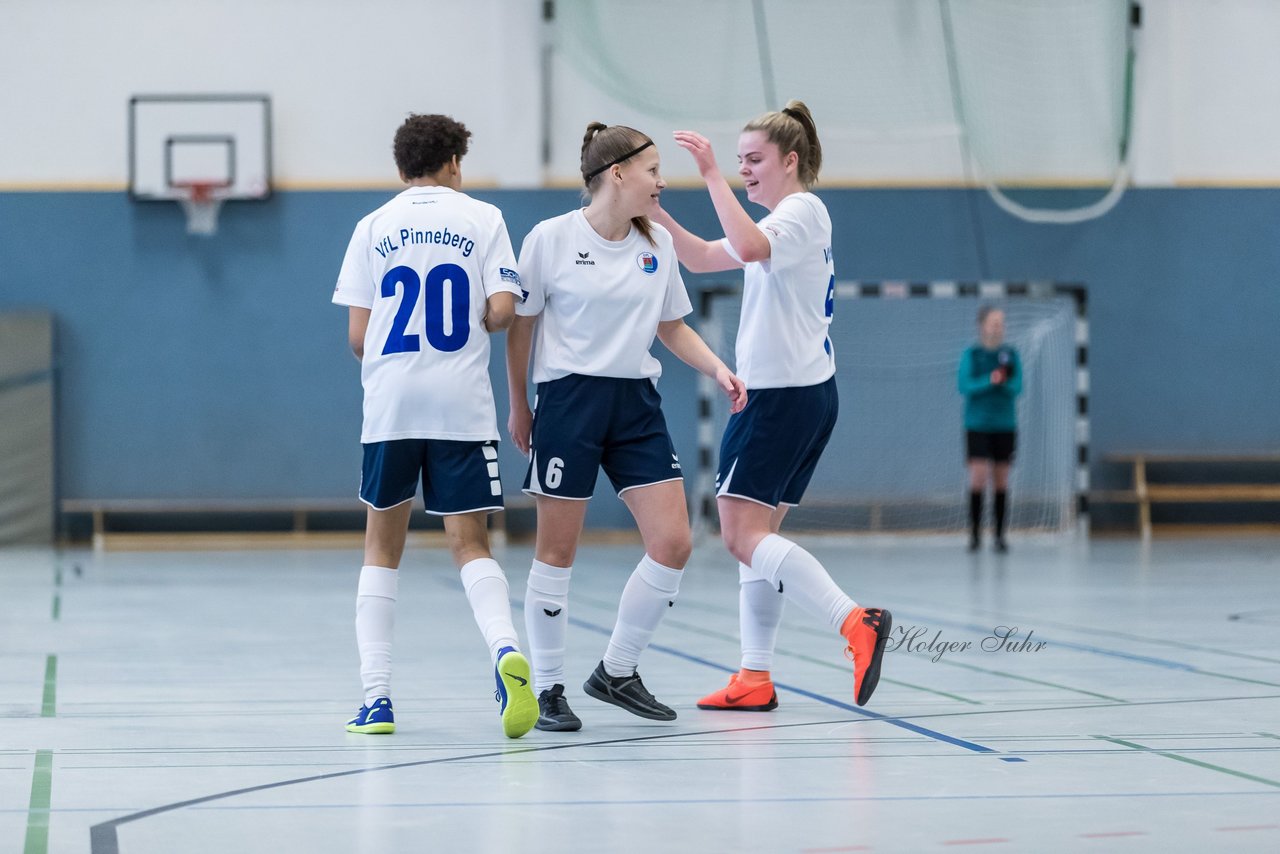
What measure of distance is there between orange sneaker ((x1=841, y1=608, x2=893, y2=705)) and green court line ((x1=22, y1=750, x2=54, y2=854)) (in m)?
1.98

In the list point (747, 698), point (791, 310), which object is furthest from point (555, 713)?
point (791, 310)

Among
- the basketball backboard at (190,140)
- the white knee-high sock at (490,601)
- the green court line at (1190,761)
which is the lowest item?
the green court line at (1190,761)

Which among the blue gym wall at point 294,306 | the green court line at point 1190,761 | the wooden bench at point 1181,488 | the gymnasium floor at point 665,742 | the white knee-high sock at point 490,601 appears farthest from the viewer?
the wooden bench at point 1181,488

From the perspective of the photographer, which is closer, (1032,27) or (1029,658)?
(1029,658)

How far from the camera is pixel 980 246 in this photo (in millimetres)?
13844

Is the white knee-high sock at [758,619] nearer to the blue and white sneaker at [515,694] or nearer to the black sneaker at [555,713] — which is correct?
the black sneaker at [555,713]

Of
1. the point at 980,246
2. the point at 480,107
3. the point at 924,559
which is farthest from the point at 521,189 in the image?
the point at 924,559

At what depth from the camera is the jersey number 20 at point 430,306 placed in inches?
155

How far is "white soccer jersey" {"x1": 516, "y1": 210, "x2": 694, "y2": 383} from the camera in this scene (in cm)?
405

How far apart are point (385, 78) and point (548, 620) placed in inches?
403

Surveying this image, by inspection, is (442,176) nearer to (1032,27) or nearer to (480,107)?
(480,107)

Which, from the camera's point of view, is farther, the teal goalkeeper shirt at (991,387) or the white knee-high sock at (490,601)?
the teal goalkeeper shirt at (991,387)

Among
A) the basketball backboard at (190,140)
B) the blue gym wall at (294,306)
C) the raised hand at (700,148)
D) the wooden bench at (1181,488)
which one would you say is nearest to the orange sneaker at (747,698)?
the raised hand at (700,148)

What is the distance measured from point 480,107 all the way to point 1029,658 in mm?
9297
